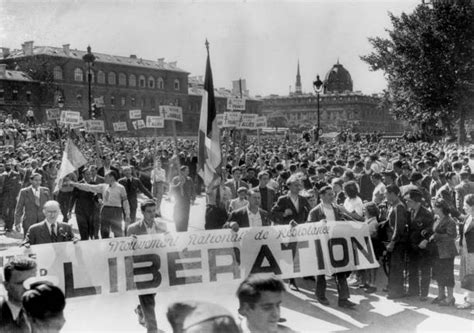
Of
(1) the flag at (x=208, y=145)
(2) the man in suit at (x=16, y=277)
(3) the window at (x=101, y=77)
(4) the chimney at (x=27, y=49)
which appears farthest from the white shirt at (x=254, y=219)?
(3) the window at (x=101, y=77)

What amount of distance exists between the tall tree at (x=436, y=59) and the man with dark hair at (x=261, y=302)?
30822mm

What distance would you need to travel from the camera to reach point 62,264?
21.0ft

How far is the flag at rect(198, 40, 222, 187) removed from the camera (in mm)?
9133

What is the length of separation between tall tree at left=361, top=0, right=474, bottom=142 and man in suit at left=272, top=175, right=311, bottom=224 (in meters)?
25.7

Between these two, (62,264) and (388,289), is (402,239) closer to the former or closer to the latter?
(388,289)

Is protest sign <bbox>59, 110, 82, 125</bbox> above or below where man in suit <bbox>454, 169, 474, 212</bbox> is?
above

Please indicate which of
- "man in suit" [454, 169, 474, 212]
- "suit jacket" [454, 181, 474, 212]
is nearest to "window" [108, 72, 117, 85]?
"man in suit" [454, 169, 474, 212]

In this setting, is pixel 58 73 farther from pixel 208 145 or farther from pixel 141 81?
pixel 208 145

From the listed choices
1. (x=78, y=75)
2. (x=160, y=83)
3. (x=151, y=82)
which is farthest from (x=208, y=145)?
(x=160, y=83)

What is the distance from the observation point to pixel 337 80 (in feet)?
416

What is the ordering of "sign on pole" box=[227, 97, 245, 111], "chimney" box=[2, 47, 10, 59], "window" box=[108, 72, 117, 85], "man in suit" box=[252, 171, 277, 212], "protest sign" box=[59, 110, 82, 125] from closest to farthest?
1. "man in suit" box=[252, 171, 277, 212]
2. "sign on pole" box=[227, 97, 245, 111]
3. "protest sign" box=[59, 110, 82, 125]
4. "chimney" box=[2, 47, 10, 59]
5. "window" box=[108, 72, 117, 85]

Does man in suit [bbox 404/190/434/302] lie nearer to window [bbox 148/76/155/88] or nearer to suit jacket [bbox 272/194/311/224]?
suit jacket [bbox 272/194/311/224]

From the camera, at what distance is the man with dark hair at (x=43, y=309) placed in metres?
3.24

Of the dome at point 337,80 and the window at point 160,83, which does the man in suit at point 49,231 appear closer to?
the window at point 160,83
